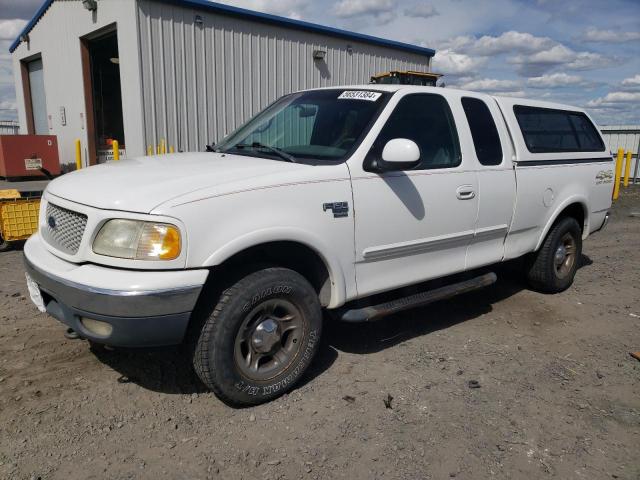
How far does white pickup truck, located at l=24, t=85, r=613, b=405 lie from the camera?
2.71 metres

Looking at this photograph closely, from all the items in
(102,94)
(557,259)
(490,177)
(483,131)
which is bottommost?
(557,259)

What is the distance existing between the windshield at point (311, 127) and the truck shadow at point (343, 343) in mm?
1513

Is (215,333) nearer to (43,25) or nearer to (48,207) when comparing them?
(48,207)

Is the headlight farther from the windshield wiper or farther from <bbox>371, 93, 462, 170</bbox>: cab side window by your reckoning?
<bbox>371, 93, 462, 170</bbox>: cab side window

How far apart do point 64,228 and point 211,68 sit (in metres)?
8.92

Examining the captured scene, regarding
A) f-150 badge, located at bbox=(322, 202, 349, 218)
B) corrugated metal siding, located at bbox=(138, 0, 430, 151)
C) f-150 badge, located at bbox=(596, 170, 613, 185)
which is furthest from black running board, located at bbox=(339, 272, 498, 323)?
corrugated metal siding, located at bbox=(138, 0, 430, 151)

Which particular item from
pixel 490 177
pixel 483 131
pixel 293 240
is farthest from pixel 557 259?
pixel 293 240

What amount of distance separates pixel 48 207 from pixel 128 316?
121 cm

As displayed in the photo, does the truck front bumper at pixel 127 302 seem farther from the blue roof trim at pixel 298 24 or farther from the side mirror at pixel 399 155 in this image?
the blue roof trim at pixel 298 24

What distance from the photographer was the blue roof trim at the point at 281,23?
10.7 metres

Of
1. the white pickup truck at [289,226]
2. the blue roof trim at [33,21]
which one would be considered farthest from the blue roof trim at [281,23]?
the white pickup truck at [289,226]

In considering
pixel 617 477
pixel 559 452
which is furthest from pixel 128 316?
pixel 617 477

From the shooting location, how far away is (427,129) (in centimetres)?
396

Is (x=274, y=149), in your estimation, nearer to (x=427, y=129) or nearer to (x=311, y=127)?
(x=311, y=127)
